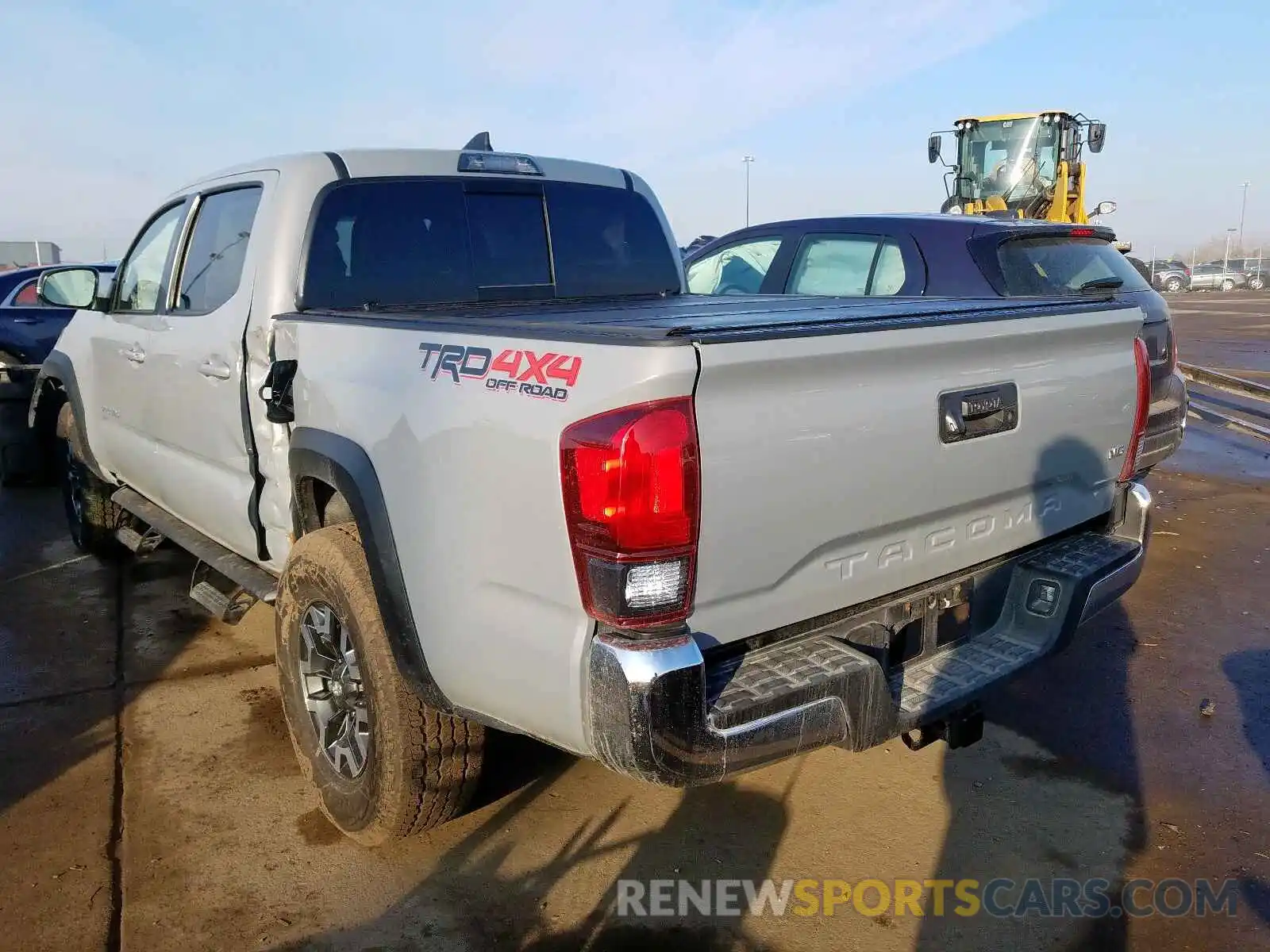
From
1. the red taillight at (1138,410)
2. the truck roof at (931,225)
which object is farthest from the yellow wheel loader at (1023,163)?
the red taillight at (1138,410)

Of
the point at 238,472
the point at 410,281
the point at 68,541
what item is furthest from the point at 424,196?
the point at 68,541

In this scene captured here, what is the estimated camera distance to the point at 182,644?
4738mm

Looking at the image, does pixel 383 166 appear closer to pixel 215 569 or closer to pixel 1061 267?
pixel 215 569

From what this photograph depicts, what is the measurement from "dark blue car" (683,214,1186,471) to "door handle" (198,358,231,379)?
10.3 feet

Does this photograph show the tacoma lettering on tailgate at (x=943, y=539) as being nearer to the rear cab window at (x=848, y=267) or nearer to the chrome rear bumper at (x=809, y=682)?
the chrome rear bumper at (x=809, y=682)

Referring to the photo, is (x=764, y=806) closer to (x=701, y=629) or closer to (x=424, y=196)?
(x=701, y=629)

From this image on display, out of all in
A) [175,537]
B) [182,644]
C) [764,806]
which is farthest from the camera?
[182,644]

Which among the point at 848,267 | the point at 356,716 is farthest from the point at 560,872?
the point at 848,267

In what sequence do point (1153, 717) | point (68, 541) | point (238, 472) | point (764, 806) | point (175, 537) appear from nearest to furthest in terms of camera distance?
1. point (764, 806)
2. point (238, 472)
3. point (1153, 717)
4. point (175, 537)
5. point (68, 541)

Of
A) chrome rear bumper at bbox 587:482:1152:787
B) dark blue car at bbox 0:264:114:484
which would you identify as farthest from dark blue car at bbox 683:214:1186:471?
dark blue car at bbox 0:264:114:484

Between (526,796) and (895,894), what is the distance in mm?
1222

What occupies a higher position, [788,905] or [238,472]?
[238,472]

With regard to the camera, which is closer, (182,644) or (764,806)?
(764,806)

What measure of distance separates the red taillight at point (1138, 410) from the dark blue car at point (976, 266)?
199 centimetres
